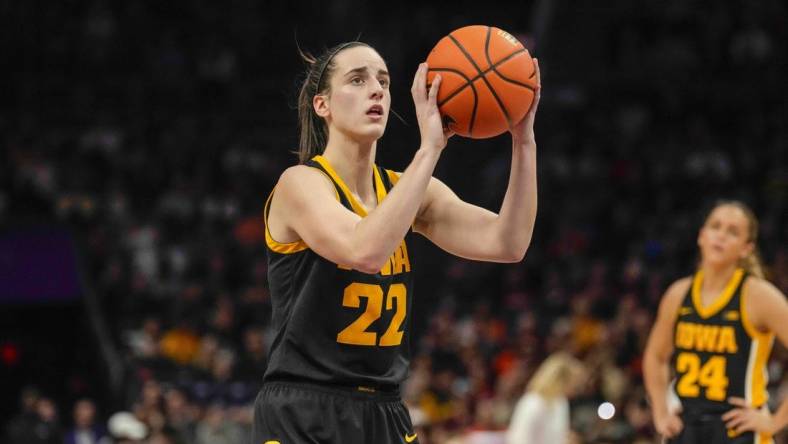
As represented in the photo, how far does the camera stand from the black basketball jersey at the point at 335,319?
3932 mm

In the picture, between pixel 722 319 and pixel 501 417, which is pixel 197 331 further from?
pixel 722 319

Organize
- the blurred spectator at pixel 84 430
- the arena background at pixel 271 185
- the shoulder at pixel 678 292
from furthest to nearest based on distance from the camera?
the arena background at pixel 271 185 → the blurred spectator at pixel 84 430 → the shoulder at pixel 678 292

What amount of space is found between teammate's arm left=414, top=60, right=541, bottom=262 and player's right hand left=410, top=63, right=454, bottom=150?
1.14 feet

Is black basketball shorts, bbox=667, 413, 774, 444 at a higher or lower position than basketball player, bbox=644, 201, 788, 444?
lower

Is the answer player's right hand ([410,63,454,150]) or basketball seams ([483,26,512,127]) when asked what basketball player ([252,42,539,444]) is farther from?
basketball seams ([483,26,512,127])

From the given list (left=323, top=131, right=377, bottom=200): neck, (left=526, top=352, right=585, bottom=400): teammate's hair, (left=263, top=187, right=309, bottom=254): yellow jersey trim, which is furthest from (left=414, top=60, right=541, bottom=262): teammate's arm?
(left=526, top=352, right=585, bottom=400): teammate's hair

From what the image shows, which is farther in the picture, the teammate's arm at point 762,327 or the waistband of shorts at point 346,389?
the teammate's arm at point 762,327

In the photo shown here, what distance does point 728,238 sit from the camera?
6.53m

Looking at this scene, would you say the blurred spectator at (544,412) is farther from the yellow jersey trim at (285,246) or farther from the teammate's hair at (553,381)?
the yellow jersey trim at (285,246)

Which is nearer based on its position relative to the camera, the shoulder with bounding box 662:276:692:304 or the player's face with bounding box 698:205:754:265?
the player's face with bounding box 698:205:754:265

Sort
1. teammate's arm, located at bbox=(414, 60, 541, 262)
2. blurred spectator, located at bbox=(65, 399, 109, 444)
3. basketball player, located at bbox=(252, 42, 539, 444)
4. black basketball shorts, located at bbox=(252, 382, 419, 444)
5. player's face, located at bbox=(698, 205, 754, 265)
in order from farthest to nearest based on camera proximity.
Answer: blurred spectator, located at bbox=(65, 399, 109, 444) → player's face, located at bbox=(698, 205, 754, 265) → teammate's arm, located at bbox=(414, 60, 541, 262) → black basketball shorts, located at bbox=(252, 382, 419, 444) → basketball player, located at bbox=(252, 42, 539, 444)

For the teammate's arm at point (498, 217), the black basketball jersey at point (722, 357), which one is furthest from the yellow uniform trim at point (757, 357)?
the teammate's arm at point (498, 217)

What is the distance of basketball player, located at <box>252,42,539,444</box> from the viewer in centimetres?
377

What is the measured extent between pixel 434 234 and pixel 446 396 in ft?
29.9
